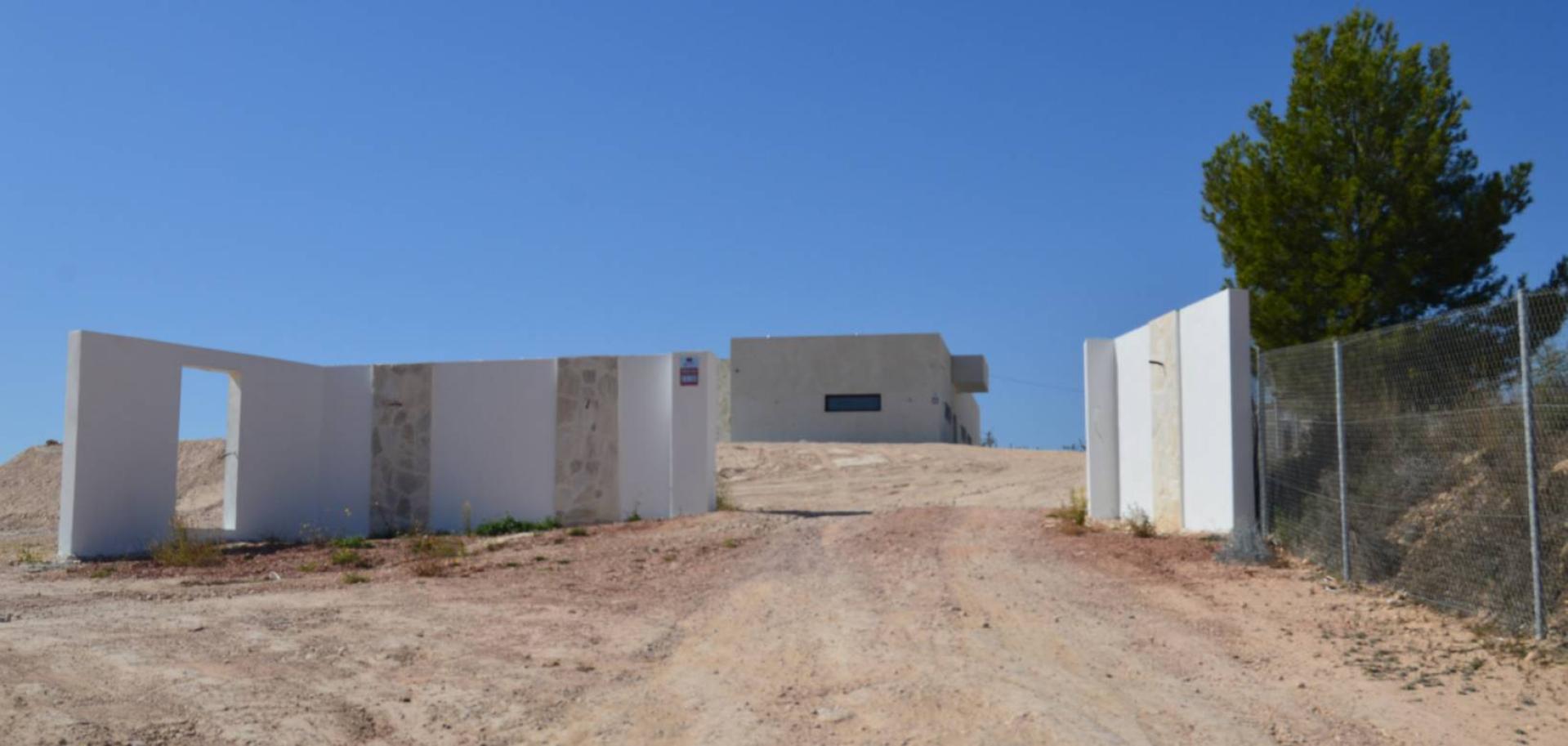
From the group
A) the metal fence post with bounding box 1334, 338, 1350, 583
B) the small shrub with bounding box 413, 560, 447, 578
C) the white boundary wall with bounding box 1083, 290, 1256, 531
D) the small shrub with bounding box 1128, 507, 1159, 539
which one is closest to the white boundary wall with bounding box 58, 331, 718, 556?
the small shrub with bounding box 413, 560, 447, 578

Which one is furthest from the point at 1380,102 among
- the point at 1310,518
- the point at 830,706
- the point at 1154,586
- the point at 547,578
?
the point at 830,706

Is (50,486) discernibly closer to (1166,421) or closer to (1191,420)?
(1166,421)

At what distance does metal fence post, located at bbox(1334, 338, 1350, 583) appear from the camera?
955 centimetres

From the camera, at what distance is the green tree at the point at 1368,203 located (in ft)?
55.4

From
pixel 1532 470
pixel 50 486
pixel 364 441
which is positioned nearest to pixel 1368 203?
pixel 1532 470

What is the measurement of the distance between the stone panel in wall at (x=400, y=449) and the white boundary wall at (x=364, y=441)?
123 mm

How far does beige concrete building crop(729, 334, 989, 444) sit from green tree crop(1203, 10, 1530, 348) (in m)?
19.8

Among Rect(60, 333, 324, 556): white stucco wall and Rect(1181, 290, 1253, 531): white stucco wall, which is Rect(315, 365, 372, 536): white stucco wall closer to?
Rect(60, 333, 324, 556): white stucco wall

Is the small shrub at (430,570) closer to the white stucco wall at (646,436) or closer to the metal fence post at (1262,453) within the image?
the white stucco wall at (646,436)

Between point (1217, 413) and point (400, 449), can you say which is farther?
Result: point (400, 449)

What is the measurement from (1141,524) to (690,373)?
678 cm

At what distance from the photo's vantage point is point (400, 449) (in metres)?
18.1

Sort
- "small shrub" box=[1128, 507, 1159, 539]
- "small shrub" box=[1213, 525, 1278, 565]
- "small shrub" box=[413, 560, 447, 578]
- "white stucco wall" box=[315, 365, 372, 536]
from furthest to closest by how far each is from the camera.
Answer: "white stucco wall" box=[315, 365, 372, 536]
"small shrub" box=[1128, 507, 1159, 539]
"small shrub" box=[413, 560, 447, 578]
"small shrub" box=[1213, 525, 1278, 565]

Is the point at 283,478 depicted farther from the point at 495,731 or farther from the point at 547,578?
the point at 495,731
